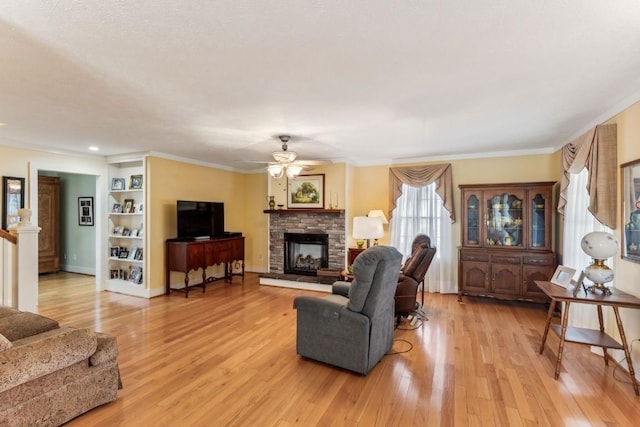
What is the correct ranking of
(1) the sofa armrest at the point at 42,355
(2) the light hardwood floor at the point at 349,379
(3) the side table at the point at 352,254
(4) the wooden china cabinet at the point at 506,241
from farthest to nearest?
1. (3) the side table at the point at 352,254
2. (4) the wooden china cabinet at the point at 506,241
3. (2) the light hardwood floor at the point at 349,379
4. (1) the sofa armrest at the point at 42,355

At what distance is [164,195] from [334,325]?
412cm

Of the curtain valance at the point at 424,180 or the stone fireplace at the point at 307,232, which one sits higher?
the curtain valance at the point at 424,180

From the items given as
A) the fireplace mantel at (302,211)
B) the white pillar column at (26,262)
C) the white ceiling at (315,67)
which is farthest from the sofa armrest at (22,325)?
the fireplace mantel at (302,211)

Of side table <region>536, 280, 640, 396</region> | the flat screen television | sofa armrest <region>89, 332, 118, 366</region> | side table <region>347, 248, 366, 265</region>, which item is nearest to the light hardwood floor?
side table <region>536, 280, 640, 396</region>

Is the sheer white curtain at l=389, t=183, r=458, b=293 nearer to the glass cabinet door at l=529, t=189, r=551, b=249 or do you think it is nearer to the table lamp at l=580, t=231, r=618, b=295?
the glass cabinet door at l=529, t=189, r=551, b=249

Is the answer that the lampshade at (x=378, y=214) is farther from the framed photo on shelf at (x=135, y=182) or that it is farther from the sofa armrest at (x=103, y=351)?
the sofa armrest at (x=103, y=351)

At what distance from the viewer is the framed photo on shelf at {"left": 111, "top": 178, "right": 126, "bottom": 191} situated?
5.78 meters

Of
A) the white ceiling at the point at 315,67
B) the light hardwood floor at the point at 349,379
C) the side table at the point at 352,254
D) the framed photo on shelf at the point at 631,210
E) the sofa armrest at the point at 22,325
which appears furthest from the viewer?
the side table at the point at 352,254

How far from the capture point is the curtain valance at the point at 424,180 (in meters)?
5.55

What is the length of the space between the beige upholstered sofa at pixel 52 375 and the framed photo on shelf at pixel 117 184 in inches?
144

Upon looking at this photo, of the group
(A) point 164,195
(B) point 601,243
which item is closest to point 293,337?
(B) point 601,243

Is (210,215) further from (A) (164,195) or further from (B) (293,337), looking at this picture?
(B) (293,337)

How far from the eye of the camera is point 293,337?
144 inches

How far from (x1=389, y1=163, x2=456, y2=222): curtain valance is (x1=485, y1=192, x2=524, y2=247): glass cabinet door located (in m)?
0.64
